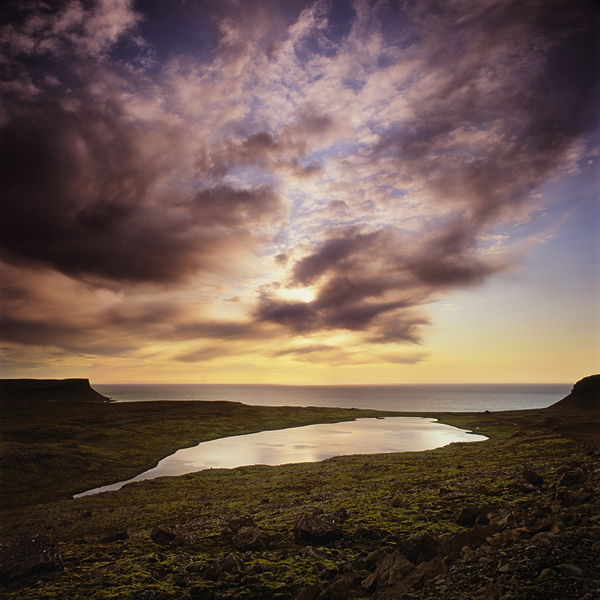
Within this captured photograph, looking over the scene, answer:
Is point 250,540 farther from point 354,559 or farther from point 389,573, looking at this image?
point 389,573

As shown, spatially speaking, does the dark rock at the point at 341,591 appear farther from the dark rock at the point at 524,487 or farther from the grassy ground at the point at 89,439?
the grassy ground at the point at 89,439

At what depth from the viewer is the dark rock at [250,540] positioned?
59.7 feet

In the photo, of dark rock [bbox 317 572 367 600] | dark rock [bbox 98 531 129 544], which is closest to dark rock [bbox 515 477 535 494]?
dark rock [bbox 317 572 367 600]

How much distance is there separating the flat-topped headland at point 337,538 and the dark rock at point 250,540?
0.07m

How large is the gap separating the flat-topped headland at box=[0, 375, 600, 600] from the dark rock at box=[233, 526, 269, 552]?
66 mm

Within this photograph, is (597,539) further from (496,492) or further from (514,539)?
(496,492)

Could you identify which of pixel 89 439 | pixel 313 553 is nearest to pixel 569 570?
pixel 313 553

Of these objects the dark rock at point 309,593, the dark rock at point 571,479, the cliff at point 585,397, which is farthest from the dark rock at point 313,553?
the cliff at point 585,397

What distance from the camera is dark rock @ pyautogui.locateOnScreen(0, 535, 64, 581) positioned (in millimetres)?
15914

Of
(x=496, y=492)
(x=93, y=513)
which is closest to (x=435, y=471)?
(x=496, y=492)

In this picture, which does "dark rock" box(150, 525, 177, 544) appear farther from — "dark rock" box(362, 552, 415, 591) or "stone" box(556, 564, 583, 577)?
"stone" box(556, 564, 583, 577)

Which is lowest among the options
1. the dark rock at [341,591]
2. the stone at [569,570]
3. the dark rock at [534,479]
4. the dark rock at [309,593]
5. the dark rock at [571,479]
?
the dark rock at [309,593]

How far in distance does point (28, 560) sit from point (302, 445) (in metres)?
70.1

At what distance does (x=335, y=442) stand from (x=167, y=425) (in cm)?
4918
